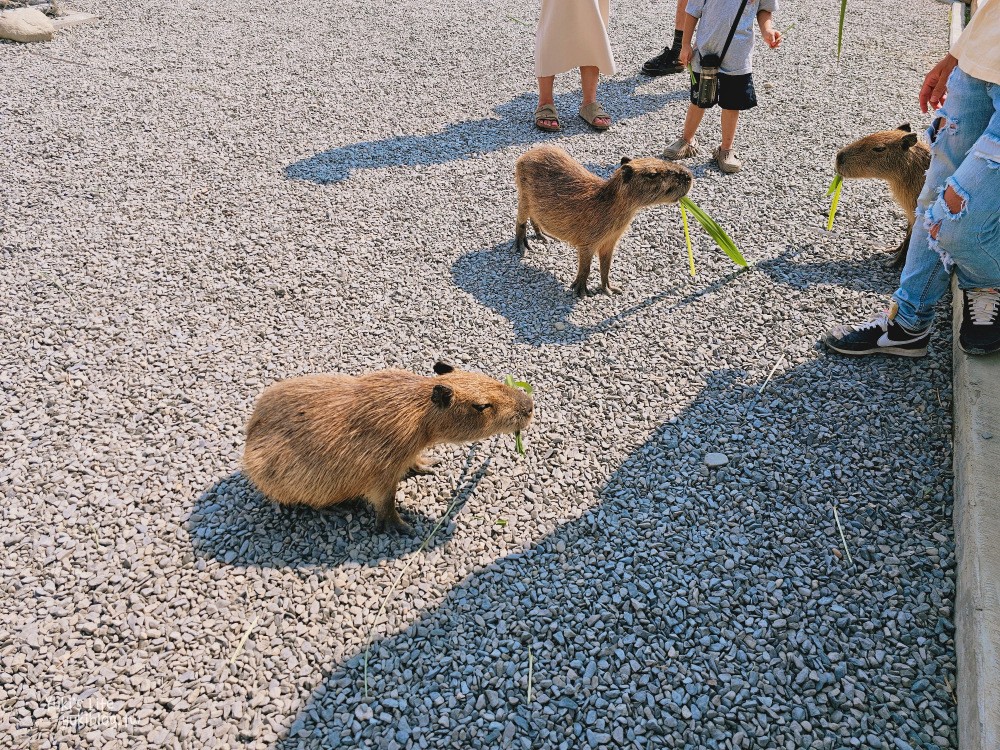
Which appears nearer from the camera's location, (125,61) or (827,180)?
(827,180)

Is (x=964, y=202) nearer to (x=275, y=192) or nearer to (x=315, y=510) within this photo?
(x=315, y=510)

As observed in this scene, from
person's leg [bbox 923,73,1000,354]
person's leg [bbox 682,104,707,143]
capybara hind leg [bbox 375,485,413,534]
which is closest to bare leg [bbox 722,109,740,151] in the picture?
person's leg [bbox 682,104,707,143]

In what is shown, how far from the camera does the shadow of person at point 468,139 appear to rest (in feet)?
20.3

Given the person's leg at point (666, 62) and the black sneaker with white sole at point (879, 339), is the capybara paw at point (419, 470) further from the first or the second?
the person's leg at point (666, 62)

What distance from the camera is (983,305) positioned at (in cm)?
339

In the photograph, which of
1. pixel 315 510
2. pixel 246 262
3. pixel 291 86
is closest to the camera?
pixel 315 510

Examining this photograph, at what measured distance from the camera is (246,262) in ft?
16.1

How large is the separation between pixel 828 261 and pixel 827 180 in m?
1.43

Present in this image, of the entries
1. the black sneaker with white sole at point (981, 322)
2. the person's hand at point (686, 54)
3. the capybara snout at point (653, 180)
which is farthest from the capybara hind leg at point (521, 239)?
the black sneaker with white sole at point (981, 322)

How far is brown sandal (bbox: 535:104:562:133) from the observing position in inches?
270

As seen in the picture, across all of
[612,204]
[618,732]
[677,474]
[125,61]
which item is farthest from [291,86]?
[618,732]

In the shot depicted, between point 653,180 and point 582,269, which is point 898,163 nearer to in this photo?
point 653,180

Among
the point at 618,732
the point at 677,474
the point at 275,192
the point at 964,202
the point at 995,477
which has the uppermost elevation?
the point at 964,202

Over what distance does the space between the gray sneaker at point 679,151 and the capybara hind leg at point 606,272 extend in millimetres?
2145
